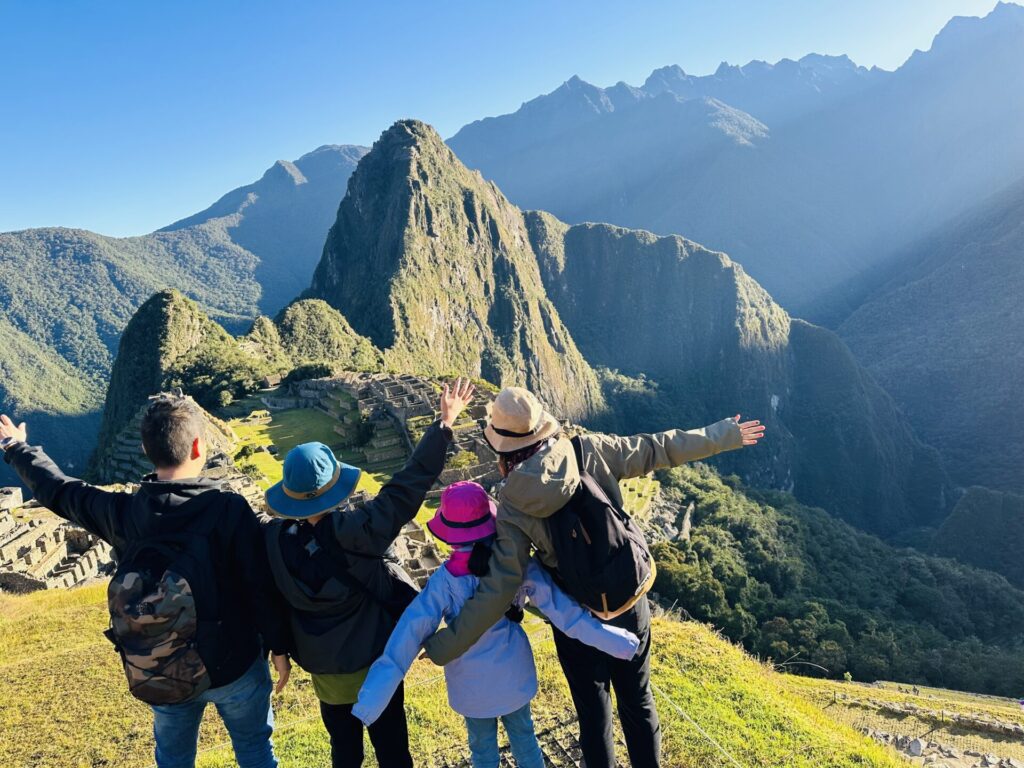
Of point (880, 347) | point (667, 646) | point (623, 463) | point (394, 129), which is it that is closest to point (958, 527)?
point (667, 646)

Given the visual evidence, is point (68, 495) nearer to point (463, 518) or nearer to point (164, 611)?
point (164, 611)

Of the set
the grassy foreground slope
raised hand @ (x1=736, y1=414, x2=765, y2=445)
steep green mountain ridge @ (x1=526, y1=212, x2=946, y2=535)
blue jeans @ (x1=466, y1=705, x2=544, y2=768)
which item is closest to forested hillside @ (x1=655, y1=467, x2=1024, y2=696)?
the grassy foreground slope

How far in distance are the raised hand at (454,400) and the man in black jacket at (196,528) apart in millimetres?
1139

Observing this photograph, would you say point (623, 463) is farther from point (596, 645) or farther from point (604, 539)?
point (596, 645)

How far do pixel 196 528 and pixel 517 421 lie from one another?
1.62m

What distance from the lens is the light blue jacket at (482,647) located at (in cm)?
283

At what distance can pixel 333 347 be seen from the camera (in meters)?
67.3

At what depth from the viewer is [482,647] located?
3193mm

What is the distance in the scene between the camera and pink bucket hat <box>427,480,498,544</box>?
9.94ft

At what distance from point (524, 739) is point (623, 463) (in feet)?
5.73

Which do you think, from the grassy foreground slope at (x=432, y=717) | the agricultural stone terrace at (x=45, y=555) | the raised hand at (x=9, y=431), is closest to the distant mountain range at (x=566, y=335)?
the agricultural stone terrace at (x=45, y=555)

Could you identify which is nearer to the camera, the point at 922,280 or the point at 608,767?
the point at 608,767

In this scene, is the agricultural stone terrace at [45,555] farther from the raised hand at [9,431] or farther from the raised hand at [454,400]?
the raised hand at [454,400]

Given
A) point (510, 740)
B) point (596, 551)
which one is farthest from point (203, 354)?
point (596, 551)
